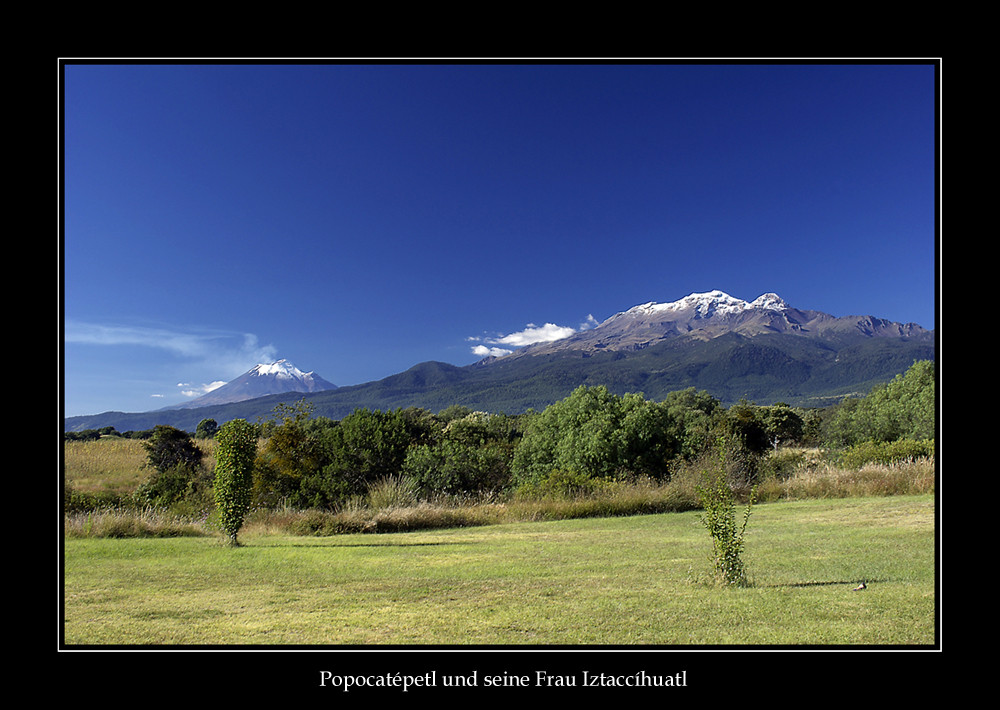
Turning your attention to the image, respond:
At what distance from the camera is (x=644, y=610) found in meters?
4.46

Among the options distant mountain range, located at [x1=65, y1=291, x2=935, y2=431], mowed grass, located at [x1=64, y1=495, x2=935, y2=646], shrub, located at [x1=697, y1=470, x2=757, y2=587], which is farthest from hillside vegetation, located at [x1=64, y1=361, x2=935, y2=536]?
distant mountain range, located at [x1=65, y1=291, x2=935, y2=431]

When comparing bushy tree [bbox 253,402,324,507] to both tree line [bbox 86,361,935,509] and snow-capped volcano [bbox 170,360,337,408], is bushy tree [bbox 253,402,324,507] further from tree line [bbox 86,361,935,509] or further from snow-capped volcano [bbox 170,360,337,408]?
snow-capped volcano [bbox 170,360,337,408]

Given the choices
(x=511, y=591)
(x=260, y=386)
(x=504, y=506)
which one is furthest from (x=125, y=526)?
(x=260, y=386)

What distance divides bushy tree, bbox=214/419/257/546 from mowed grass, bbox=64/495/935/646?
539 millimetres

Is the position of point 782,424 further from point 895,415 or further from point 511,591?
point 511,591

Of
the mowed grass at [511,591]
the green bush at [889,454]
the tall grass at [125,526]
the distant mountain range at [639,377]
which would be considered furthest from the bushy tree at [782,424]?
the distant mountain range at [639,377]

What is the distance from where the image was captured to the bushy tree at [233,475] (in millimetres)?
8469

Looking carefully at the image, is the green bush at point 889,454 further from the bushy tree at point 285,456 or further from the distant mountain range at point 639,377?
the distant mountain range at point 639,377

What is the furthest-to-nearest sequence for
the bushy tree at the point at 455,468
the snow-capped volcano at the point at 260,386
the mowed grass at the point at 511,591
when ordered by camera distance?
the snow-capped volcano at the point at 260,386 < the bushy tree at the point at 455,468 < the mowed grass at the point at 511,591

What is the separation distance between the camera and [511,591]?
527 centimetres

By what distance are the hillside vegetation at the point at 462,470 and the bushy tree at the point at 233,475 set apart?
5.87 feet
